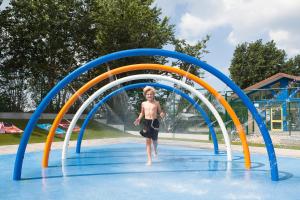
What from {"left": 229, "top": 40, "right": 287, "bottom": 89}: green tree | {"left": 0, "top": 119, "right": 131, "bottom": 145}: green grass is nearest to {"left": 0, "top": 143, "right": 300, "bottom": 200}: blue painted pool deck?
{"left": 0, "top": 119, "right": 131, "bottom": 145}: green grass

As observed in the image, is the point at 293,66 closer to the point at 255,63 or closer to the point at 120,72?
the point at 255,63

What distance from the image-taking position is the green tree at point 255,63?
51688 millimetres

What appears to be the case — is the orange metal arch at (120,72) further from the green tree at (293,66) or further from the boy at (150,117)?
the green tree at (293,66)

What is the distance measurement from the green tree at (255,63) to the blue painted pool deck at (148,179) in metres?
43.1

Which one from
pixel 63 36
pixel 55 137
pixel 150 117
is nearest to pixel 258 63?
pixel 63 36

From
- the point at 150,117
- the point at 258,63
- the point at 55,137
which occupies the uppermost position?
the point at 258,63

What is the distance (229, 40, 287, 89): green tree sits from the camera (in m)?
51.7

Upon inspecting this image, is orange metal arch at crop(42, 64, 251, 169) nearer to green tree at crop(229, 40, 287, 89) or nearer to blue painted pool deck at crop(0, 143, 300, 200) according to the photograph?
blue painted pool deck at crop(0, 143, 300, 200)

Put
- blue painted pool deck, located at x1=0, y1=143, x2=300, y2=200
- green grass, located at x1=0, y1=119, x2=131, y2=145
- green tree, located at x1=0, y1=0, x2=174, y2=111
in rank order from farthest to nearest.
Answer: green tree, located at x1=0, y1=0, x2=174, y2=111, green grass, located at x1=0, y1=119, x2=131, y2=145, blue painted pool deck, located at x1=0, y1=143, x2=300, y2=200

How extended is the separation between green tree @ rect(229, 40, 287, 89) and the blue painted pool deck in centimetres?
4313

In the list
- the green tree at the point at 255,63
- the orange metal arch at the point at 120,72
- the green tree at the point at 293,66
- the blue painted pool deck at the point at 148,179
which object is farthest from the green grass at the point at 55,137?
the green tree at the point at 293,66

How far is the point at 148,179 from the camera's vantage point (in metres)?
7.08

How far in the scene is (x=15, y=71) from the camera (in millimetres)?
22969

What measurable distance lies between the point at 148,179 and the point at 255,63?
49.4m
